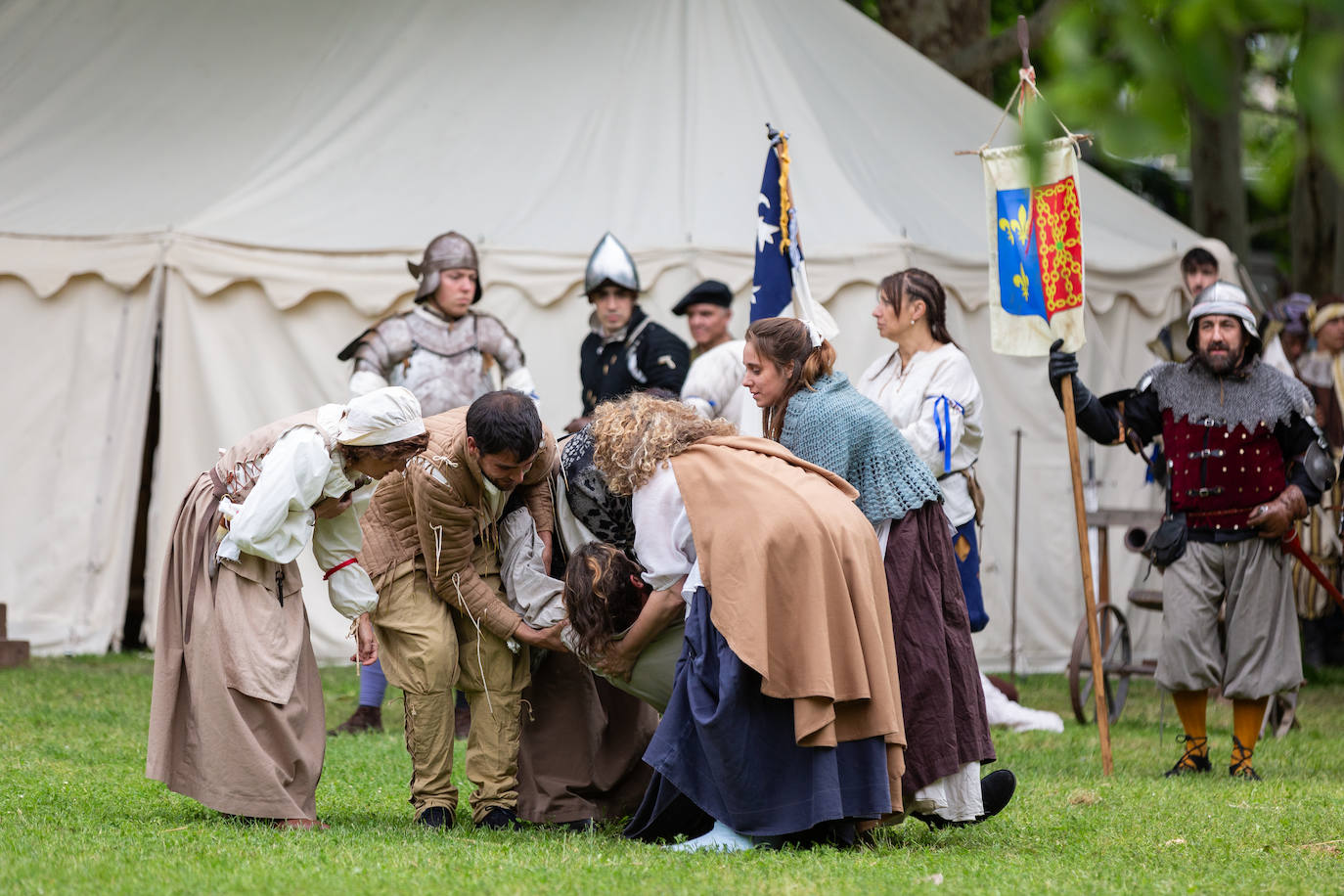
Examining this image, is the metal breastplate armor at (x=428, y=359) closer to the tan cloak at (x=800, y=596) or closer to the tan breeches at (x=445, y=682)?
the tan breeches at (x=445, y=682)

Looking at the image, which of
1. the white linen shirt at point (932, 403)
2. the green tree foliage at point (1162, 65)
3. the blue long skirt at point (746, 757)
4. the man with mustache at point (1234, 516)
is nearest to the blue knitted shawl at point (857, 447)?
the blue long skirt at point (746, 757)

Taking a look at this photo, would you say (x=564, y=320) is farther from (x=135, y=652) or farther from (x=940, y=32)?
(x=940, y=32)

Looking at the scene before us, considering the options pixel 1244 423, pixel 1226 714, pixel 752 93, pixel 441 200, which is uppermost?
pixel 752 93

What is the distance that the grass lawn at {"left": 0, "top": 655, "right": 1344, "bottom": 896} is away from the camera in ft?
11.6

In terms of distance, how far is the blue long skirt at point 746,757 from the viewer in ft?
12.6

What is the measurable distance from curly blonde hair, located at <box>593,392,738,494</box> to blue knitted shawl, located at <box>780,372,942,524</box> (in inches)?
9.7

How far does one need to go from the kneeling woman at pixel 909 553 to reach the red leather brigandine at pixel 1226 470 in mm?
1842

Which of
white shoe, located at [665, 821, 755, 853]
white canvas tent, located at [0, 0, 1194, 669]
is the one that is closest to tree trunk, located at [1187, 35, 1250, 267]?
white canvas tent, located at [0, 0, 1194, 669]

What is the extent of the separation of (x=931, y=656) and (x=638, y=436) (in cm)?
96

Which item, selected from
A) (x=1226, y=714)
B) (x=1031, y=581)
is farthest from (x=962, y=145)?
(x=1226, y=714)

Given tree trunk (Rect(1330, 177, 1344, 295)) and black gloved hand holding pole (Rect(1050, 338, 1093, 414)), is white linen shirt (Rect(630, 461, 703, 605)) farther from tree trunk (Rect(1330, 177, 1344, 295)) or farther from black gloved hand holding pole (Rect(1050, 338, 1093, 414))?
tree trunk (Rect(1330, 177, 1344, 295))

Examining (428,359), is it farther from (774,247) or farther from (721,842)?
(721,842)

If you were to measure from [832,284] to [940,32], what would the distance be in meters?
5.00

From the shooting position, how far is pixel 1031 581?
8.62m
